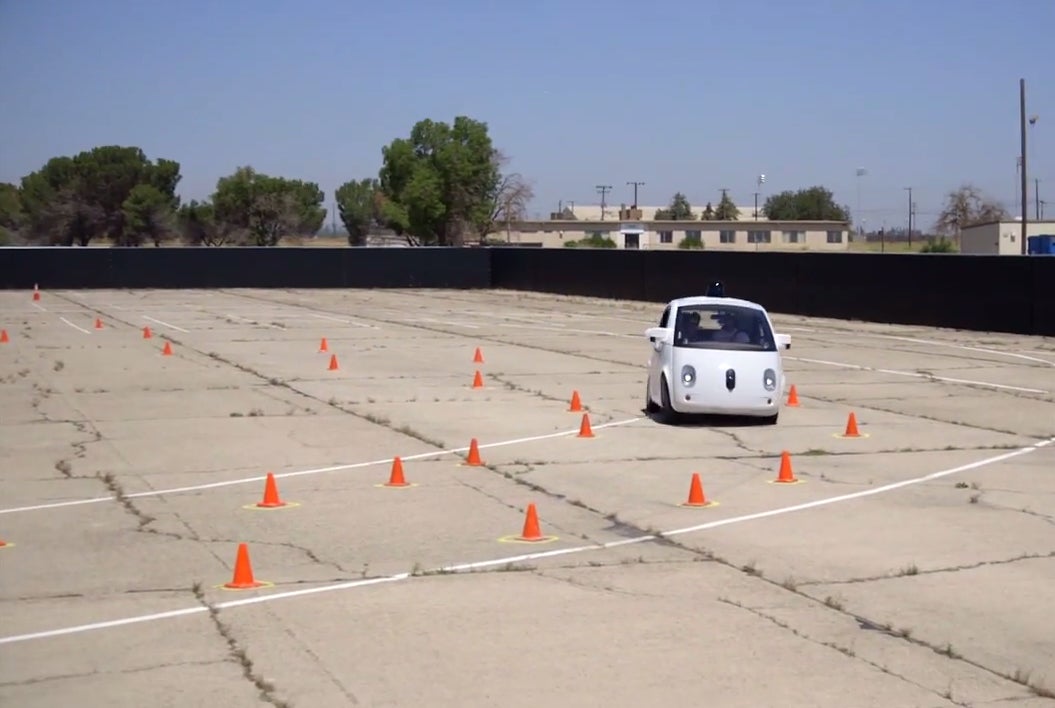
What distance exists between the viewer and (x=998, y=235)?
6278cm

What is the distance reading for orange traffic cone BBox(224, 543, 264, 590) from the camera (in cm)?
927

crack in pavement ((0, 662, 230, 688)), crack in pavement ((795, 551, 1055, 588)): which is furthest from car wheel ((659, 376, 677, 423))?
crack in pavement ((0, 662, 230, 688))

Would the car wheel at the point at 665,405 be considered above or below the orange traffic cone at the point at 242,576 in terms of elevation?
above

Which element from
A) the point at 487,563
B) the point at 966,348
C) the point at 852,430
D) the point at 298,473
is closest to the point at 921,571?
the point at 487,563

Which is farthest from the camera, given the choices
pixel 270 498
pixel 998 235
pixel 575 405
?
pixel 998 235

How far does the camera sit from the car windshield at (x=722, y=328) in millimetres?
17484

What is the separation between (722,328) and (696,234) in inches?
3456

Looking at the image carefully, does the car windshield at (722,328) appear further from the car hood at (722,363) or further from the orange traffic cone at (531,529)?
the orange traffic cone at (531,529)

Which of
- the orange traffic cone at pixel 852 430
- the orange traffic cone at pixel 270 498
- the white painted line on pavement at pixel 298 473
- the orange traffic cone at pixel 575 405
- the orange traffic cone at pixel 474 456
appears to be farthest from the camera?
the orange traffic cone at pixel 575 405

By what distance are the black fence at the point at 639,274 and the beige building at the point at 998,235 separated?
64.3ft

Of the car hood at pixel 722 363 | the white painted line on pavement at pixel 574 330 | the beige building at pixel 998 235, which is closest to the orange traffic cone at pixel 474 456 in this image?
the car hood at pixel 722 363

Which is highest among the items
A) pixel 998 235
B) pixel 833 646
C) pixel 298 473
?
pixel 998 235

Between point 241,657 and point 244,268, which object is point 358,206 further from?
point 241,657

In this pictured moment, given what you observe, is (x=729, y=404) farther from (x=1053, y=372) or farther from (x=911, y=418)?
(x=1053, y=372)
